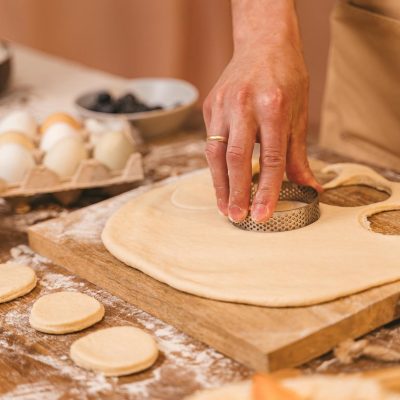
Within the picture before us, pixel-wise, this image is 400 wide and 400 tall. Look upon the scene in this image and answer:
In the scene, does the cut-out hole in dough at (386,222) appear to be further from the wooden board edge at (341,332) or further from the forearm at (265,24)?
the forearm at (265,24)

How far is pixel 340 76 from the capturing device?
1.94m

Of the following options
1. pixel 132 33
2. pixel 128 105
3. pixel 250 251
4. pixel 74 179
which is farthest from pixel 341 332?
pixel 132 33

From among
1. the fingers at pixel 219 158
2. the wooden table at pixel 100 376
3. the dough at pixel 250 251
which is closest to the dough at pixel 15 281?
the wooden table at pixel 100 376

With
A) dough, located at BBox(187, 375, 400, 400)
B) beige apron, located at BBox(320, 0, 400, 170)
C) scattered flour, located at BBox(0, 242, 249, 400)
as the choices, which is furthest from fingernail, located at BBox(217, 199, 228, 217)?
beige apron, located at BBox(320, 0, 400, 170)

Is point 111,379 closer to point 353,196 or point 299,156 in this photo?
point 299,156

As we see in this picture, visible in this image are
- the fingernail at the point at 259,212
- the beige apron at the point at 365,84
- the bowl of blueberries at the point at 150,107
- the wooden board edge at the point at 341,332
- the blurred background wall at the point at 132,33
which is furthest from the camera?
the blurred background wall at the point at 132,33

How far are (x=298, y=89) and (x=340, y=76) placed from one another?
601mm

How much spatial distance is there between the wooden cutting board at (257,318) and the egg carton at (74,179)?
0.31m

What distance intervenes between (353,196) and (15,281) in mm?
674

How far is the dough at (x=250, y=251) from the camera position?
117 cm

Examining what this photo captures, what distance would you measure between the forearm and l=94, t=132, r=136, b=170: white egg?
15.3 inches

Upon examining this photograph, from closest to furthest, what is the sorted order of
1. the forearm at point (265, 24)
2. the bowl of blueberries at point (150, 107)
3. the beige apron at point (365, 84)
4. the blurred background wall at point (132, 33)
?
the forearm at point (265, 24) → the beige apron at point (365, 84) → the bowl of blueberries at point (150, 107) → the blurred background wall at point (132, 33)

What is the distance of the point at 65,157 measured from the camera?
5.49 feet

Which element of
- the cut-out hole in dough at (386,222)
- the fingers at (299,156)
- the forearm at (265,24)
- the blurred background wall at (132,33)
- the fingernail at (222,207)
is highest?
the forearm at (265,24)
